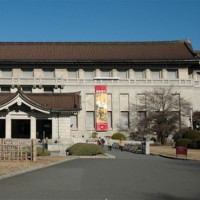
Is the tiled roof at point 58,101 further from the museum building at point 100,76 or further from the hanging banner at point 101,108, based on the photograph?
Result: the hanging banner at point 101,108

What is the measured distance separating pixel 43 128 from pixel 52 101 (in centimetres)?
312

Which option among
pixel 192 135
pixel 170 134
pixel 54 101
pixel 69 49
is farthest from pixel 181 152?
pixel 69 49

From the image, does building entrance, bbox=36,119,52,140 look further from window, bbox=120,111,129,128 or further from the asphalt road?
the asphalt road

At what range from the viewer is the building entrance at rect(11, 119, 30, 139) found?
40969mm

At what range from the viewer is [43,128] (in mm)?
40562

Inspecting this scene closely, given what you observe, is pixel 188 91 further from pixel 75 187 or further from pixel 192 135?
pixel 75 187

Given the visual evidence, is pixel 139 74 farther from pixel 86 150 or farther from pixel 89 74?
pixel 86 150

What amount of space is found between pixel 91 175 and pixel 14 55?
4795 cm

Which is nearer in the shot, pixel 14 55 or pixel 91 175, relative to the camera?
pixel 91 175

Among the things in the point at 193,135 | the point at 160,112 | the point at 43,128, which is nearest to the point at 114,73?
the point at 160,112

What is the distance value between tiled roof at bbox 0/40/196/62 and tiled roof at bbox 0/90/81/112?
18.0m

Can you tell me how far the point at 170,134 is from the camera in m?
52.7

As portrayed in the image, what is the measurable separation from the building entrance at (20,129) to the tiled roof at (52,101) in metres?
2.92

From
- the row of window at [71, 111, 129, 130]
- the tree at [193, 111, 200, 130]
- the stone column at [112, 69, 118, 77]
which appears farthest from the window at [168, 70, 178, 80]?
the row of window at [71, 111, 129, 130]
